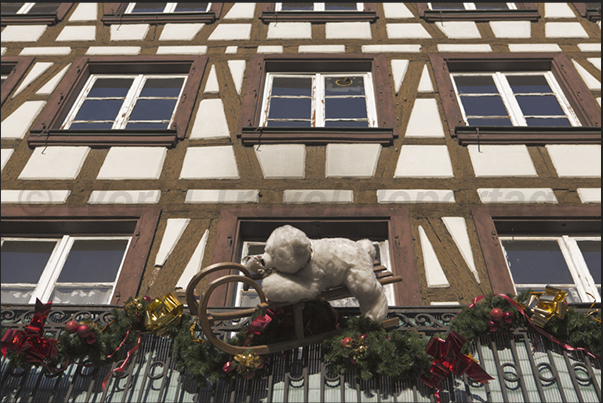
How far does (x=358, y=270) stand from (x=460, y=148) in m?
2.79

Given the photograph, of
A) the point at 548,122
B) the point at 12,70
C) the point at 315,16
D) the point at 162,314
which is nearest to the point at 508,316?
the point at 162,314

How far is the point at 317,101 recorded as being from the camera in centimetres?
694

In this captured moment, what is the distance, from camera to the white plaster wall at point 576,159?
5734 mm

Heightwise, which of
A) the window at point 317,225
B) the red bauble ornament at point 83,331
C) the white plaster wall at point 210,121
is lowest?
the red bauble ornament at point 83,331

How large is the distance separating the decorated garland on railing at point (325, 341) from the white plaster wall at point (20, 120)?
3107 mm

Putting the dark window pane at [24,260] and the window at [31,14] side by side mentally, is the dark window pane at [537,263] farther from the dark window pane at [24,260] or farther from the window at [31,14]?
the window at [31,14]

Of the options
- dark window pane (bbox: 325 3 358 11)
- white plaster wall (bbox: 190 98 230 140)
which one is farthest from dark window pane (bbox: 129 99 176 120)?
dark window pane (bbox: 325 3 358 11)

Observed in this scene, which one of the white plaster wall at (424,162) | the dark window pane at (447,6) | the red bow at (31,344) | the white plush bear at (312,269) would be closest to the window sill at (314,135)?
the white plaster wall at (424,162)

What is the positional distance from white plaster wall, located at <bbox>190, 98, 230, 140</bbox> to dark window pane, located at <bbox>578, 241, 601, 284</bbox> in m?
3.76

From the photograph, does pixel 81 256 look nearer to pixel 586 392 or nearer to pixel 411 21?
pixel 586 392

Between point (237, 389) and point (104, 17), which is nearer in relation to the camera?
point (237, 389)

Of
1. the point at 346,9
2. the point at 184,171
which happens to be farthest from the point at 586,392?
the point at 346,9

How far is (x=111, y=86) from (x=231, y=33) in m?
1.79

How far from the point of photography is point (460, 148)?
599 cm
